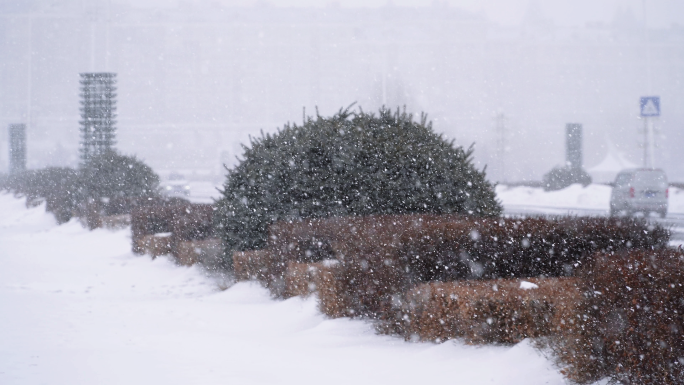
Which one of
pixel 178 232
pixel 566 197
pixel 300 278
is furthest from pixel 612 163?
pixel 300 278

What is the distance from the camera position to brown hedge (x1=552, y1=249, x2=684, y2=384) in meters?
3.60

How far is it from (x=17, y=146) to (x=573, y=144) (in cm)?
4099

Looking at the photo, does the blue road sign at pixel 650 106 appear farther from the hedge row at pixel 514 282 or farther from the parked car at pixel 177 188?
the parked car at pixel 177 188

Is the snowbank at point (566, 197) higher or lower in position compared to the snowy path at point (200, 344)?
higher

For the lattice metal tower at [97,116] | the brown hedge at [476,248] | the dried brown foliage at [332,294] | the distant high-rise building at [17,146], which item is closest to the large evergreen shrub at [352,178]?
the dried brown foliage at [332,294]

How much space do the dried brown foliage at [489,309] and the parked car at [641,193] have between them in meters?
17.0

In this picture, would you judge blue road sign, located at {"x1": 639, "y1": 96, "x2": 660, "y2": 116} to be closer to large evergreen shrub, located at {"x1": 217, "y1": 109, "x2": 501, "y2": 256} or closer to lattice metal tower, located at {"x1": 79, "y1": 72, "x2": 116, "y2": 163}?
large evergreen shrub, located at {"x1": 217, "y1": 109, "x2": 501, "y2": 256}

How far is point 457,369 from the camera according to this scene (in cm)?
519

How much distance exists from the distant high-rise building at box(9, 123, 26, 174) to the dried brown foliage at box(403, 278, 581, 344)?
51.8m

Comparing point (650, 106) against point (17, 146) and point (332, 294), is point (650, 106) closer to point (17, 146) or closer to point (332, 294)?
point (332, 294)

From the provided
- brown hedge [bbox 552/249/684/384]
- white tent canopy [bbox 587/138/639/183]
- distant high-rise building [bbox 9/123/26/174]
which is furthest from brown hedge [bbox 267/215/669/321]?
white tent canopy [bbox 587/138/639/183]

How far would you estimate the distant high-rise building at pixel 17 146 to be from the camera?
51.3 metres

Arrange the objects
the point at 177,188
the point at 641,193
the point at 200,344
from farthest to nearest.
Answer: the point at 177,188 → the point at 641,193 → the point at 200,344

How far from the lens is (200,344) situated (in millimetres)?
6441
